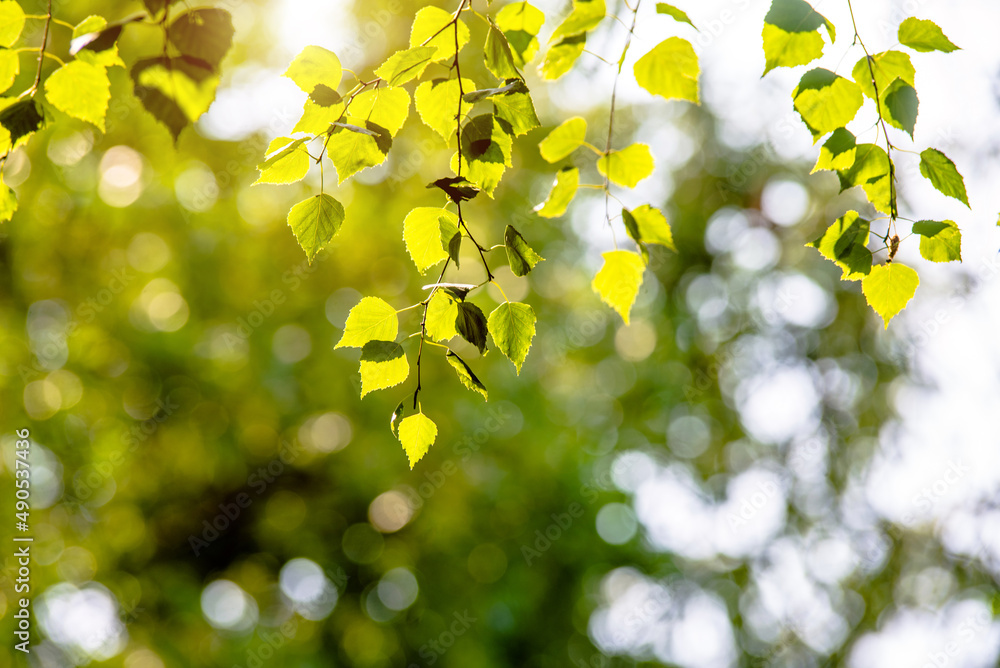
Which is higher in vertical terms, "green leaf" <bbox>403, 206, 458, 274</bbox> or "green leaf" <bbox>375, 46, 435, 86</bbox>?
"green leaf" <bbox>375, 46, 435, 86</bbox>

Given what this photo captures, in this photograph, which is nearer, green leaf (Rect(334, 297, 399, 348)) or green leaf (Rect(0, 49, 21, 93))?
green leaf (Rect(0, 49, 21, 93))

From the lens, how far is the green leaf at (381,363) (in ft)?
3.34

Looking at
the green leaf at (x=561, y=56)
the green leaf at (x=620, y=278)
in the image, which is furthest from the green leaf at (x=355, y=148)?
the green leaf at (x=620, y=278)

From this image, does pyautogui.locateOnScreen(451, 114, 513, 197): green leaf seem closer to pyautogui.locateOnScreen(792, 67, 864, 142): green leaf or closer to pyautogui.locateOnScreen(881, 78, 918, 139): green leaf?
pyautogui.locateOnScreen(792, 67, 864, 142): green leaf

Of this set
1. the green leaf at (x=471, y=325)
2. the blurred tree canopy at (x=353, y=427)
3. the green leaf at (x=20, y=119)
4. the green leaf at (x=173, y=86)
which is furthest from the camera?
the blurred tree canopy at (x=353, y=427)

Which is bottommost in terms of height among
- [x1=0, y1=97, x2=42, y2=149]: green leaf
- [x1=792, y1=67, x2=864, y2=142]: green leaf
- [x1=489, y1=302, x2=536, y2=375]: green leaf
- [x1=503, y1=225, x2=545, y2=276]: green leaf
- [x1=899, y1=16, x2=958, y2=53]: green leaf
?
[x1=489, y1=302, x2=536, y2=375]: green leaf

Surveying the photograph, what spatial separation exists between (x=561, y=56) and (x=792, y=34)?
343 mm

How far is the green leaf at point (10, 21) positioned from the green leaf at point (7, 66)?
1cm

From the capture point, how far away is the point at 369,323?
1.05 metres

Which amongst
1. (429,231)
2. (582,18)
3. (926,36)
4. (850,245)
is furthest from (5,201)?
(926,36)

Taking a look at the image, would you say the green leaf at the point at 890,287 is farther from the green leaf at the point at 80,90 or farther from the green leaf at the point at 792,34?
the green leaf at the point at 80,90

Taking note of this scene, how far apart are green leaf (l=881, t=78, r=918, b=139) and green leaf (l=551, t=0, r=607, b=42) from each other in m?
0.47

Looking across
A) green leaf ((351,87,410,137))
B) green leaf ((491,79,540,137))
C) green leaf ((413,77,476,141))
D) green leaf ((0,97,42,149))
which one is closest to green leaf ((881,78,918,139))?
green leaf ((491,79,540,137))

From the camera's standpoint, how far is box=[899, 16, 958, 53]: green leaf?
965 mm
